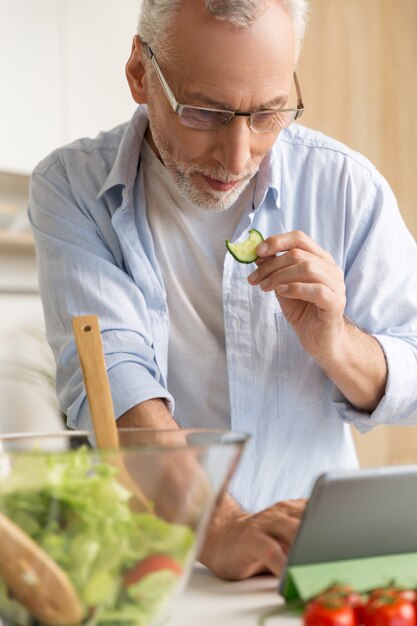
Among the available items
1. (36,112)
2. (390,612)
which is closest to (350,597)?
(390,612)

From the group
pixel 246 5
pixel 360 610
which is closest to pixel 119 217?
pixel 246 5

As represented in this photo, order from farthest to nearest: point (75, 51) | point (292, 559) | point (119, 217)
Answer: point (75, 51) < point (119, 217) < point (292, 559)

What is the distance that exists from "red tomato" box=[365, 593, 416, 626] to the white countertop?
0.11 meters

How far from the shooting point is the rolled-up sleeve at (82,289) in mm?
1672

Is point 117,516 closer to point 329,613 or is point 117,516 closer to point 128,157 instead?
point 329,613

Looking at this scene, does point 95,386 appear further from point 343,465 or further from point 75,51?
point 75,51

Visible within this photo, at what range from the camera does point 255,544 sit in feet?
3.83

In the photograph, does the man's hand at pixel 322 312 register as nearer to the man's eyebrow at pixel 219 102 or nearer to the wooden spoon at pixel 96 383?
the man's eyebrow at pixel 219 102

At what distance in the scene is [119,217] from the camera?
1837 millimetres

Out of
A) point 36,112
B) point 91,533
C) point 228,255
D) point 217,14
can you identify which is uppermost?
point 217,14

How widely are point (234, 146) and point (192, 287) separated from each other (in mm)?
370

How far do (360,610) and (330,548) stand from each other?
0.14 meters

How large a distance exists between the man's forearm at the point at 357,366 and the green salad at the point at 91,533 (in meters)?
0.84

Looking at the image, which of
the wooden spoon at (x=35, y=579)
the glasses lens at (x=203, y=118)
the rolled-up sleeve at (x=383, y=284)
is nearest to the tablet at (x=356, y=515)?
the wooden spoon at (x=35, y=579)
